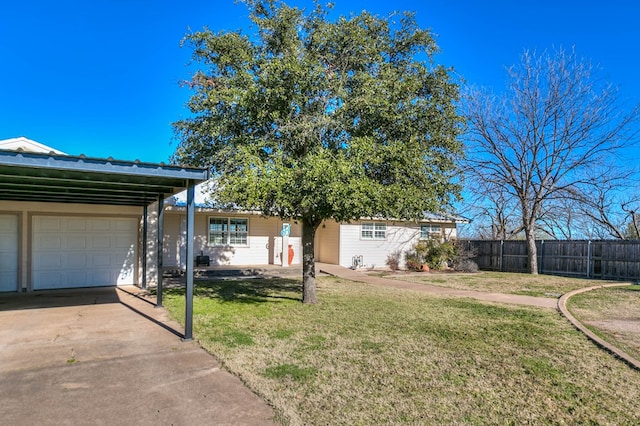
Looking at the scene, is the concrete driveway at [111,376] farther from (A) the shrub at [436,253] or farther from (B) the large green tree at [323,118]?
(A) the shrub at [436,253]

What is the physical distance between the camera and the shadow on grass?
1049 cm

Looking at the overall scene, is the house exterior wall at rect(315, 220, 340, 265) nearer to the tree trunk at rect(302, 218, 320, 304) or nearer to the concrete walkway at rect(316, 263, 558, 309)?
the concrete walkway at rect(316, 263, 558, 309)

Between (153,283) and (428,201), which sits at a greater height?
(428,201)

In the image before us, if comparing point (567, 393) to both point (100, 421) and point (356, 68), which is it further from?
point (356, 68)

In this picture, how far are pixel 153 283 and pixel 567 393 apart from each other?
11282 mm

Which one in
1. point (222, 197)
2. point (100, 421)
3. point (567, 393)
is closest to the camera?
point (100, 421)

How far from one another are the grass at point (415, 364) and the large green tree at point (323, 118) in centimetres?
222

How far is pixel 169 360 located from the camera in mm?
5531

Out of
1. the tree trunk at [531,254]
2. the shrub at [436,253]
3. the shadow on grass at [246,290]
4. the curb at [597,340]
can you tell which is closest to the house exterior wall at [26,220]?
the shadow on grass at [246,290]

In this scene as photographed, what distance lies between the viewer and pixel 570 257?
62.9ft

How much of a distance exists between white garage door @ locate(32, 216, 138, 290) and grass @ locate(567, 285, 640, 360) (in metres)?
12.1

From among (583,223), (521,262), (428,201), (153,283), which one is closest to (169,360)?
(428,201)

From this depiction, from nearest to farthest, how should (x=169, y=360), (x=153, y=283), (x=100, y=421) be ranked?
(x=100, y=421), (x=169, y=360), (x=153, y=283)

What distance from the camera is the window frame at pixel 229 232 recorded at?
1778 cm
